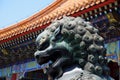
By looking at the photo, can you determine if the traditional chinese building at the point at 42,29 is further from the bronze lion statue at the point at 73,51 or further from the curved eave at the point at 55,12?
the bronze lion statue at the point at 73,51

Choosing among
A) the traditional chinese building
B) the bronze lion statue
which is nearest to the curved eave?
the traditional chinese building

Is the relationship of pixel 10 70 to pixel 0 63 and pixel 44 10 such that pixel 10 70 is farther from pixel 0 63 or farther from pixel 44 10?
pixel 44 10

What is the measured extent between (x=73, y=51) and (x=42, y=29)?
634cm

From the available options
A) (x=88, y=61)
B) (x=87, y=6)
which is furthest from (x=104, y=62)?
(x=87, y=6)

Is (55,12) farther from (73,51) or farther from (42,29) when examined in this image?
(73,51)

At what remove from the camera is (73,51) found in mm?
2004

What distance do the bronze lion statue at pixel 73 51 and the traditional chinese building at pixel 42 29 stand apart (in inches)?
184

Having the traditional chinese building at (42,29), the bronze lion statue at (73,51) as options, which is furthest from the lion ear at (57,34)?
the traditional chinese building at (42,29)

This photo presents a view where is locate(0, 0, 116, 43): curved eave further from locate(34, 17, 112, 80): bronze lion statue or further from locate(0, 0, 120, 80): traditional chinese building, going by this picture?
locate(34, 17, 112, 80): bronze lion statue

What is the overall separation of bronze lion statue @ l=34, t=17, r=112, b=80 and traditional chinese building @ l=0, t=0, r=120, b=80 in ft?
15.3

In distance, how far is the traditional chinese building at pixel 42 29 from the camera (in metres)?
7.07

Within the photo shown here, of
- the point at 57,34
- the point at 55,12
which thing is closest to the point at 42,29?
the point at 55,12

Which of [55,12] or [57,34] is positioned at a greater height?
[57,34]

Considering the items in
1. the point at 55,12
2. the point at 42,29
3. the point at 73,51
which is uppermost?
the point at 73,51
